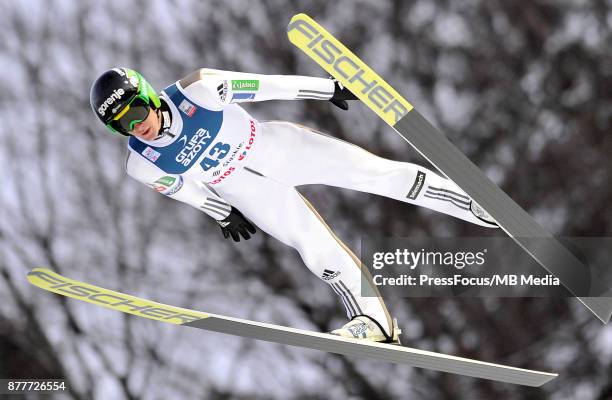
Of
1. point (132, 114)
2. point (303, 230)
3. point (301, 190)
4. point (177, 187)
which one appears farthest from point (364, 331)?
point (301, 190)

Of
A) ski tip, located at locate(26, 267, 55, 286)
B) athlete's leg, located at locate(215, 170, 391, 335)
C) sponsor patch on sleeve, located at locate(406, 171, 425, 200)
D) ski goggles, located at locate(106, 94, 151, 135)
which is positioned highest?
sponsor patch on sleeve, located at locate(406, 171, 425, 200)

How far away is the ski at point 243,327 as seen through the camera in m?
3.66

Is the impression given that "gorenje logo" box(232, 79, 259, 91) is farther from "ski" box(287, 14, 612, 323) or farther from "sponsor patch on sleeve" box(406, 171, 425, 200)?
"sponsor patch on sleeve" box(406, 171, 425, 200)

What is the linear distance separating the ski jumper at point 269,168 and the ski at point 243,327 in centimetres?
20

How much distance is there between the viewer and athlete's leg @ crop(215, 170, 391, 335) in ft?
12.4

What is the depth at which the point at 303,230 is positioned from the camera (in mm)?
3846

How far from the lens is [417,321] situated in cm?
626

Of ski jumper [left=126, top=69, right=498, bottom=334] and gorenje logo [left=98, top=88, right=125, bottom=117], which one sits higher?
ski jumper [left=126, top=69, right=498, bottom=334]

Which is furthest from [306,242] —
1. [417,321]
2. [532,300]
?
[532,300]

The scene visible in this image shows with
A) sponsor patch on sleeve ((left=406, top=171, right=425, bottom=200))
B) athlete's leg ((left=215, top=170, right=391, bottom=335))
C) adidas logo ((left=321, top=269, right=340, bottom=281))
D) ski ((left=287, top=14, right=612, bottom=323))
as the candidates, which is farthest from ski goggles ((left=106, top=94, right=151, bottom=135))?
sponsor patch on sleeve ((left=406, top=171, right=425, bottom=200))

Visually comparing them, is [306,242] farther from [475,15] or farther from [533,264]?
[475,15]

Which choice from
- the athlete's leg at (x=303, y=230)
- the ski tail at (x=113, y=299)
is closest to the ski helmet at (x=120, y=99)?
the athlete's leg at (x=303, y=230)

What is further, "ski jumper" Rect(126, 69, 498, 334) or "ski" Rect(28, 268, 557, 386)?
"ski" Rect(28, 268, 557, 386)

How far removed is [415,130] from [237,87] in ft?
2.63
